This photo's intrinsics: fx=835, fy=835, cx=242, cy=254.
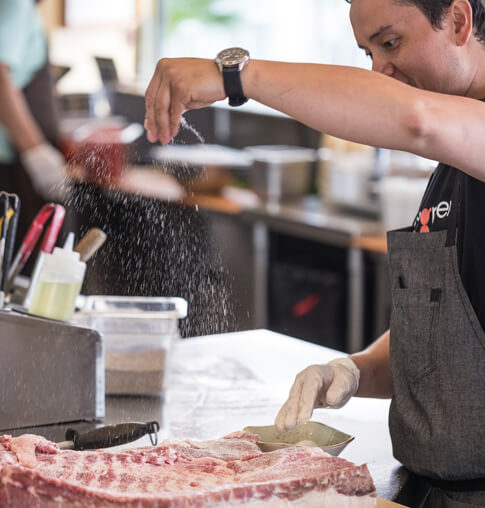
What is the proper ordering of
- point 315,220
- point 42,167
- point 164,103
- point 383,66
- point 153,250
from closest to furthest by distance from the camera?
point 164,103 → point 383,66 → point 315,220 → point 42,167 → point 153,250

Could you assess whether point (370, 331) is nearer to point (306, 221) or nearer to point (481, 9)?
point (306, 221)

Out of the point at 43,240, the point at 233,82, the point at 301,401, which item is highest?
the point at 233,82

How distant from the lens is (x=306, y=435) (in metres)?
1.41

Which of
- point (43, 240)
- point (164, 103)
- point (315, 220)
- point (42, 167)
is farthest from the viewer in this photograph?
point (42, 167)

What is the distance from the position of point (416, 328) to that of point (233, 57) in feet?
1.78

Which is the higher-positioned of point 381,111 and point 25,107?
point 25,107

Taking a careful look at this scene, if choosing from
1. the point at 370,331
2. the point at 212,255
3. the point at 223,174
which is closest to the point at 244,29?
the point at 223,174

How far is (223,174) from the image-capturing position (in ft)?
16.3

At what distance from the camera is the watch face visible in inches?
47.4

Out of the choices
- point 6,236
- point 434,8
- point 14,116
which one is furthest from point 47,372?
point 14,116

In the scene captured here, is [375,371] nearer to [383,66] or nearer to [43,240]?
[383,66]

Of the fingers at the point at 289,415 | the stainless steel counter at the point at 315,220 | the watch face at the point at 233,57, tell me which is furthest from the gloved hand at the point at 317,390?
the stainless steel counter at the point at 315,220

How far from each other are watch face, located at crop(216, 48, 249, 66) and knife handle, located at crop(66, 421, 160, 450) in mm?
660

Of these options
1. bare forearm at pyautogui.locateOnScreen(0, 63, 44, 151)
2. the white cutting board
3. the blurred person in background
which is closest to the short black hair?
the white cutting board
